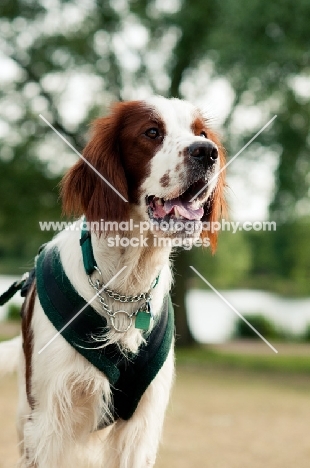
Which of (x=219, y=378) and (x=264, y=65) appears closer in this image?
(x=264, y=65)

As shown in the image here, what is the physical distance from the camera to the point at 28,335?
3637 millimetres

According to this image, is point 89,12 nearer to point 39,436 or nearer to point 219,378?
point 219,378

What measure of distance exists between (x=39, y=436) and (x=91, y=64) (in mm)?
13948

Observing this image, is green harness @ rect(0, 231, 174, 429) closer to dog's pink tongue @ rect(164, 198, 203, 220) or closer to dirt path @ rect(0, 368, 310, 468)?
dog's pink tongue @ rect(164, 198, 203, 220)

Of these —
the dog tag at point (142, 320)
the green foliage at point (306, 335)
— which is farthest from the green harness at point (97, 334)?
the green foliage at point (306, 335)

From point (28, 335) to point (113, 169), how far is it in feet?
3.33

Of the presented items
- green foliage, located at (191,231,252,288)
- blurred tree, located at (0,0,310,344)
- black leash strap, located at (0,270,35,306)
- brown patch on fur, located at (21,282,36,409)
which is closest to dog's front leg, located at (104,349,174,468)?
brown patch on fur, located at (21,282,36,409)

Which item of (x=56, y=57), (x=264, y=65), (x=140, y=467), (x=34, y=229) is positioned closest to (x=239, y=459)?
(x=140, y=467)

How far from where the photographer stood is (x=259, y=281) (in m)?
53.8

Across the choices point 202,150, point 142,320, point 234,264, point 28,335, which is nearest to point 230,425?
point 28,335

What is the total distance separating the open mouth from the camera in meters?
3.29

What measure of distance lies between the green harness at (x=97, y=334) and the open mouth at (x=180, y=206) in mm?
382

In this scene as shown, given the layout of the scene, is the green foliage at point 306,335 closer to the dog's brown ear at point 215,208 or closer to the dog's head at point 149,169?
the dog's brown ear at point 215,208

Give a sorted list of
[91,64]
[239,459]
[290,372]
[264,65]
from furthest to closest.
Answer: [91,64] → [290,372] → [264,65] → [239,459]
